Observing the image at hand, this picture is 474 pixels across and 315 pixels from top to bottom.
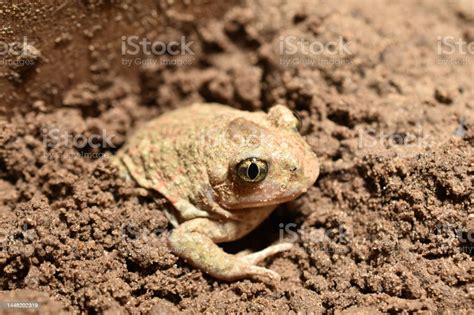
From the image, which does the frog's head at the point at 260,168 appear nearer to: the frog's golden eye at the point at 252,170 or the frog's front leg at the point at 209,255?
the frog's golden eye at the point at 252,170

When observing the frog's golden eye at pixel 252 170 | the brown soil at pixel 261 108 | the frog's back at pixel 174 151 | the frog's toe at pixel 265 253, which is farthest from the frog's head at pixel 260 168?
the brown soil at pixel 261 108

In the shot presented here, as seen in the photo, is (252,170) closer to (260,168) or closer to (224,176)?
(260,168)

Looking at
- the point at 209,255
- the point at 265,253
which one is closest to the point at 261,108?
the point at 265,253

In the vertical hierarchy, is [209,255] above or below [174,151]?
below

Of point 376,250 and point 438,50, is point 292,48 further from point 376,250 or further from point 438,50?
point 376,250

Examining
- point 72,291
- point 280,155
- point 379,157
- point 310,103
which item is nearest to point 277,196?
point 280,155

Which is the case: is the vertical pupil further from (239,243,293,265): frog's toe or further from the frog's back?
(239,243,293,265): frog's toe

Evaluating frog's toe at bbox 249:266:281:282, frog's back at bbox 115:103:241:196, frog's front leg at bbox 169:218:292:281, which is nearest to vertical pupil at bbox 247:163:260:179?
frog's back at bbox 115:103:241:196
